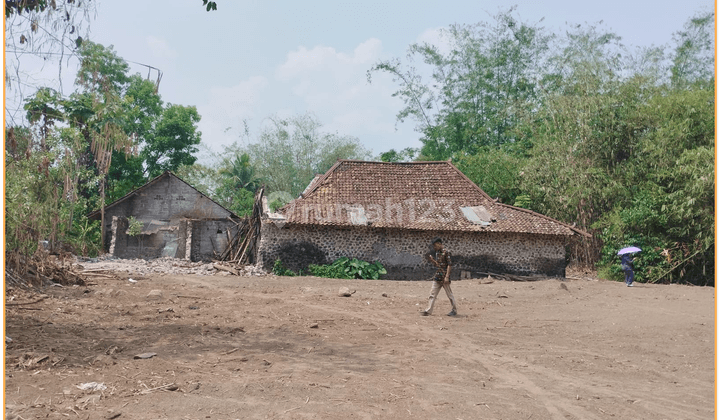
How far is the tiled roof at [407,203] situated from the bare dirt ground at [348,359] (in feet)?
25.4

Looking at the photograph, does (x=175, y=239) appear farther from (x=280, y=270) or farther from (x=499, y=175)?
(x=499, y=175)

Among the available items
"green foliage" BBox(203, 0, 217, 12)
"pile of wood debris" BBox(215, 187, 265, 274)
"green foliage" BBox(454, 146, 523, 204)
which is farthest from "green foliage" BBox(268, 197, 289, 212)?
"green foliage" BBox(203, 0, 217, 12)

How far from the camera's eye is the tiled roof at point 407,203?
22.1 m

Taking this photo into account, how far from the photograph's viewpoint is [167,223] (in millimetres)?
31453

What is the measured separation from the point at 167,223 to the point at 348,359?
25.5m

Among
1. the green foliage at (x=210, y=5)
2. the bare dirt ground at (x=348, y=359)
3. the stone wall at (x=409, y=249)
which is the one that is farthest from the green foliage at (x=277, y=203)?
the green foliage at (x=210, y=5)

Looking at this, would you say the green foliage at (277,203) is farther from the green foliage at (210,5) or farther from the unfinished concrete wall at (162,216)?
the green foliage at (210,5)

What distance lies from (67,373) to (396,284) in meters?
13.4

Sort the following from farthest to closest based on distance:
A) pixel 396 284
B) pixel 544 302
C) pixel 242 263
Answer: pixel 242 263 → pixel 396 284 → pixel 544 302

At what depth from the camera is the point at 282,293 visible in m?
16.2

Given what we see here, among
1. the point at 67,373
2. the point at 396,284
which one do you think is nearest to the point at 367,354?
the point at 67,373

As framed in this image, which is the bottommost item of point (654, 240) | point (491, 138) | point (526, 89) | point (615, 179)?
point (654, 240)

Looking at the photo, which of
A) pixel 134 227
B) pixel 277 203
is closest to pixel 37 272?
pixel 134 227

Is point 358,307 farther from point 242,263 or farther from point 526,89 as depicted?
point 526,89
